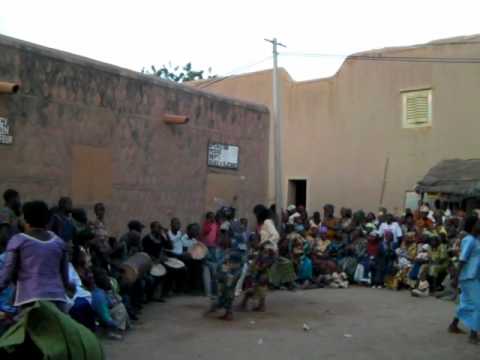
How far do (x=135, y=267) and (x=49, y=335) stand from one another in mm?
4837

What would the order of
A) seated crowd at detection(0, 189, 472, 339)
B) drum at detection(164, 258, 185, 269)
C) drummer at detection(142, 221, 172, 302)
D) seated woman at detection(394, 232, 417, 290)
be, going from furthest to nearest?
1. seated woman at detection(394, 232, 417, 290)
2. drum at detection(164, 258, 185, 269)
3. drummer at detection(142, 221, 172, 302)
4. seated crowd at detection(0, 189, 472, 339)

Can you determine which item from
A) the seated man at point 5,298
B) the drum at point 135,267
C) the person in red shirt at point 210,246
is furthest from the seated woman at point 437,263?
the seated man at point 5,298

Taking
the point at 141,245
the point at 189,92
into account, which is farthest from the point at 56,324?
the point at 189,92

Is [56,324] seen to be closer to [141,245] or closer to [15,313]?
[15,313]

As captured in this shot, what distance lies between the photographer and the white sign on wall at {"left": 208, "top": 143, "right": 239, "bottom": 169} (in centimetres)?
1372

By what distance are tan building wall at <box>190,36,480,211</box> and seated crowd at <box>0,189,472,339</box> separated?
111 inches

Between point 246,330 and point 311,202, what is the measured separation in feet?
38.3

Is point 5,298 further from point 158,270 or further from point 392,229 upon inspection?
point 392,229

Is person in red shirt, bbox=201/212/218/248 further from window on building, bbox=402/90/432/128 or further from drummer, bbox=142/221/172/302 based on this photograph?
window on building, bbox=402/90/432/128

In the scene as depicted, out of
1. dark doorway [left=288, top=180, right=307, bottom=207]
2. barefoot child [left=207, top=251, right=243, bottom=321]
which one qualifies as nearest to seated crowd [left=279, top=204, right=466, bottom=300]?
barefoot child [left=207, top=251, right=243, bottom=321]

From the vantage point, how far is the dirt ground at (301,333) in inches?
288

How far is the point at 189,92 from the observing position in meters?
13.1

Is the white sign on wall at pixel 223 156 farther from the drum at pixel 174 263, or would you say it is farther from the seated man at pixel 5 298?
the seated man at pixel 5 298

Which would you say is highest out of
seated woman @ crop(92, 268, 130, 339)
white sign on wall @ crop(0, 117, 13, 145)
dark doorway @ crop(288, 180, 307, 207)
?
white sign on wall @ crop(0, 117, 13, 145)
